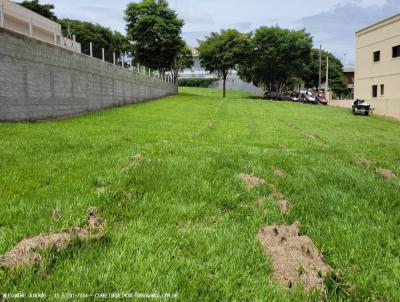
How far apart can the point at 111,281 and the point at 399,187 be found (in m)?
5.23

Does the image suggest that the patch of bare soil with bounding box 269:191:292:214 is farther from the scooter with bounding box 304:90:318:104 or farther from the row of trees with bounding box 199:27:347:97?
the scooter with bounding box 304:90:318:104

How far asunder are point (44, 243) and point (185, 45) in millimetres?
40966

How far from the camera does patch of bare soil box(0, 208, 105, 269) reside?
3305 mm

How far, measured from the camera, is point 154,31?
39.7 metres

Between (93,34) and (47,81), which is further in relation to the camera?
(93,34)

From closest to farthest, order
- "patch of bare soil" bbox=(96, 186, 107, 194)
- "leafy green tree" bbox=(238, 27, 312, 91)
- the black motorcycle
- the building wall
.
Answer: "patch of bare soil" bbox=(96, 186, 107, 194) → the black motorcycle → the building wall → "leafy green tree" bbox=(238, 27, 312, 91)

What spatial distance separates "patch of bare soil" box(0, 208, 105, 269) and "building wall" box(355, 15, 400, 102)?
104 feet

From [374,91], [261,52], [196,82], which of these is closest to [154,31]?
[261,52]

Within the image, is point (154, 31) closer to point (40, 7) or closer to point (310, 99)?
point (40, 7)

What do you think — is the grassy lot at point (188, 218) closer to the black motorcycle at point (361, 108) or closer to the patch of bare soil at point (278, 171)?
the patch of bare soil at point (278, 171)

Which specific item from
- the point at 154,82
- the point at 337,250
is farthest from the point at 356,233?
the point at 154,82

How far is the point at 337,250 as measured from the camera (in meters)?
4.16

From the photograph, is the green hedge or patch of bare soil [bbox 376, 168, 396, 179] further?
the green hedge

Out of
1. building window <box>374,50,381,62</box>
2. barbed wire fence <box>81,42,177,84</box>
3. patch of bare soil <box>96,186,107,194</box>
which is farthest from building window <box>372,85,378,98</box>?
patch of bare soil <box>96,186,107,194</box>
